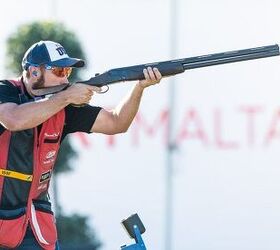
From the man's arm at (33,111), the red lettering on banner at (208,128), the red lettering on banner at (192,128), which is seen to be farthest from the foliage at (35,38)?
the man's arm at (33,111)

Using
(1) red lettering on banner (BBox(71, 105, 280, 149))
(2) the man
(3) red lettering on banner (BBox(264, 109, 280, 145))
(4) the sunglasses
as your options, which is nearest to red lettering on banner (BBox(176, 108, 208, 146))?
(1) red lettering on banner (BBox(71, 105, 280, 149))

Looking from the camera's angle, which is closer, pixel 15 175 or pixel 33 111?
pixel 33 111

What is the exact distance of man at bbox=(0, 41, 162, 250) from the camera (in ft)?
18.1

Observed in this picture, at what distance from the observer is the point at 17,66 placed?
1084 centimetres

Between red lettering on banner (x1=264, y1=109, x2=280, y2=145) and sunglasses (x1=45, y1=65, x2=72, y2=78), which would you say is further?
red lettering on banner (x1=264, y1=109, x2=280, y2=145)

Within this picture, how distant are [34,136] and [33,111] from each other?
0.74ft

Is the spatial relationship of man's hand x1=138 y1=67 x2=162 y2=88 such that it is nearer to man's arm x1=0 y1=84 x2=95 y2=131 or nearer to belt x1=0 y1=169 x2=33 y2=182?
man's arm x1=0 y1=84 x2=95 y2=131

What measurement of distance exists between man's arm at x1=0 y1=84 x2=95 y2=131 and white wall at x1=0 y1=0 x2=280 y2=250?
5.04 meters

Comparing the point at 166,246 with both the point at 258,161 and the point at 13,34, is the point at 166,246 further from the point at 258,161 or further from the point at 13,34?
the point at 13,34

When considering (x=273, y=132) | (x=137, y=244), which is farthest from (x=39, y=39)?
(x=137, y=244)

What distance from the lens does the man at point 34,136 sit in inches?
217

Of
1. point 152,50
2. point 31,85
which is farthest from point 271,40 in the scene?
point 31,85

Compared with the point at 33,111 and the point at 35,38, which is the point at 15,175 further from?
the point at 35,38

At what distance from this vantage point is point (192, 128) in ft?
36.0
